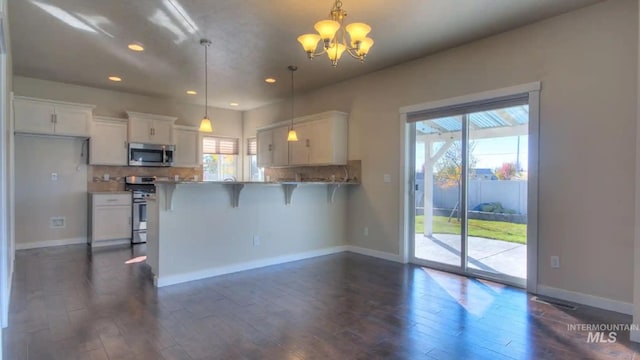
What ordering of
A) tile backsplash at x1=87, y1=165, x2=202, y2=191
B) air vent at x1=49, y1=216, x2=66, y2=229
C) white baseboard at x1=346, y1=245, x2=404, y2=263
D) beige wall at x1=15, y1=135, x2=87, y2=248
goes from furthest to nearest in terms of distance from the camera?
tile backsplash at x1=87, y1=165, x2=202, y2=191 → air vent at x1=49, y1=216, x2=66, y2=229 → beige wall at x1=15, y1=135, x2=87, y2=248 → white baseboard at x1=346, y1=245, x2=404, y2=263

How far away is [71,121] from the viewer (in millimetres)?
5859

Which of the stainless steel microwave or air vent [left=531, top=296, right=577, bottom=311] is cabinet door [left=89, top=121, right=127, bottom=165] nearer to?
the stainless steel microwave

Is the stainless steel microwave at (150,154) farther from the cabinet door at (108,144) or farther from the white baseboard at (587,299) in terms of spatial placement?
the white baseboard at (587,299)

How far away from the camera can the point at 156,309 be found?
3225 mm

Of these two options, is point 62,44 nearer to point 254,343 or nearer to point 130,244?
point 130,244

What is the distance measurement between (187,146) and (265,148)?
5.38 ft

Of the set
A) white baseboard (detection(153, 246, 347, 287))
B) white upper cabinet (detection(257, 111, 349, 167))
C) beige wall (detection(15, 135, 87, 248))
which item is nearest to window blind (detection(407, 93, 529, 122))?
white upper cabinet (detection(257, 111, 349, 167))

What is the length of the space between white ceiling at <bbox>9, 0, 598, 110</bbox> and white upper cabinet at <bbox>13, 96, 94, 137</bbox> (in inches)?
18.4

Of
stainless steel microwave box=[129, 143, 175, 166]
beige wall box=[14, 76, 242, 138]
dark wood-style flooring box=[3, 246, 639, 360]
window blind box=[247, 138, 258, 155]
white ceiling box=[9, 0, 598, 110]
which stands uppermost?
white ceiling box=[9, 0, 598, 110]

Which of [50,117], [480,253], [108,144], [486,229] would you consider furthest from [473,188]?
[50,117]

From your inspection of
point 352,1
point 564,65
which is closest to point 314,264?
point 352,1

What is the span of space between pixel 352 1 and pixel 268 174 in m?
5.09

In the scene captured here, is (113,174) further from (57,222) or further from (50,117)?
(50,117)

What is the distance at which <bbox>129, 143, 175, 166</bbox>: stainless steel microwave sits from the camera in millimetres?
6574
